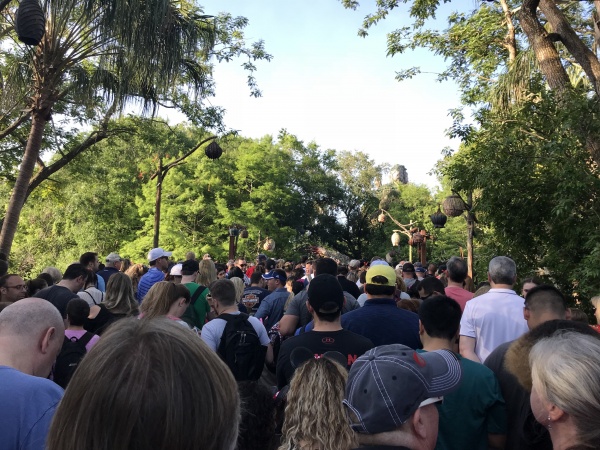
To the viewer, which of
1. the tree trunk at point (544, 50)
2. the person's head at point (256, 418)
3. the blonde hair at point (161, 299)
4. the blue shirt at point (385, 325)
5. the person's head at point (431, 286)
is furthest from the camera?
the tree trunk at point (544, 50)

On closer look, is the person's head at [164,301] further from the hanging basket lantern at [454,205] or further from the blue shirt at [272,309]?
the hanging basket lantern at [454,205]

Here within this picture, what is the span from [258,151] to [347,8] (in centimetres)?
2672

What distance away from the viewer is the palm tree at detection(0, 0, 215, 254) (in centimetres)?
1062

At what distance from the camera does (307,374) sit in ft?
8.92

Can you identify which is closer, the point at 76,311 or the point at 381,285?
the point at 76,311

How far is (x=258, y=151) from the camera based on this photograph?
40.8 metres

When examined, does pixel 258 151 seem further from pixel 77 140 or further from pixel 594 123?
pixel 594 123

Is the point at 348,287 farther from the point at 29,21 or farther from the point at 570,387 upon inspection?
the point at 570,387

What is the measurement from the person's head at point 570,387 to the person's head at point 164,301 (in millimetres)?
3611

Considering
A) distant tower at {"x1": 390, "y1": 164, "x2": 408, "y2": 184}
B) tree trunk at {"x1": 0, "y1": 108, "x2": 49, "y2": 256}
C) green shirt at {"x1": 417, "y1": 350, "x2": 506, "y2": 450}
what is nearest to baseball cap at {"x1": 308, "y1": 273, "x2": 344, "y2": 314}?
green shirt at {"x1": 417, "y1": 350, "x2": 506, "y2": 450}

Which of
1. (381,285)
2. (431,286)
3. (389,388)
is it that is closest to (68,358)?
(381,285)

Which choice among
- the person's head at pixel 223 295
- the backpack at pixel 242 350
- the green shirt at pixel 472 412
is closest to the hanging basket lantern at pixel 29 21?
the person's head at pixel 223 295

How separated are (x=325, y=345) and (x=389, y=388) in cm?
192

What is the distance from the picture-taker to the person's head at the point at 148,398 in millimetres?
1118
